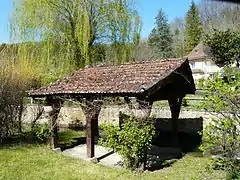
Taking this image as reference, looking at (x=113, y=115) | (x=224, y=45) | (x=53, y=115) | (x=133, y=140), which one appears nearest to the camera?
(x=133, y=140)

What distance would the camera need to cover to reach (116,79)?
1030 centimetres

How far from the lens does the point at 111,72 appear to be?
11188 millimetres

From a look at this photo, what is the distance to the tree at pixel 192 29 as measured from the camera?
1891 inches

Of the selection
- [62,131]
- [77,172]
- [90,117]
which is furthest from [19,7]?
[77,172]

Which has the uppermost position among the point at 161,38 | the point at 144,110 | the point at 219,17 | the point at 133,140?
the point at 161,38

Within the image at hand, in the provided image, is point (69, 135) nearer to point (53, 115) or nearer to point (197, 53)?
point (53, 115)

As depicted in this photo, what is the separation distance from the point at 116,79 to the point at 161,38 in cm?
3953

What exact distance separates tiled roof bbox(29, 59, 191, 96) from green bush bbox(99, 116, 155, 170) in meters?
1.05

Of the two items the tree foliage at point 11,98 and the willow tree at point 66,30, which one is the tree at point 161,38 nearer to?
the willow tree at point 66,30

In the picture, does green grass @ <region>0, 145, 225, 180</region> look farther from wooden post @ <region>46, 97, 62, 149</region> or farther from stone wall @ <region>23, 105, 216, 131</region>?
stone wall @ <region>23, 105, 216, 131</region>

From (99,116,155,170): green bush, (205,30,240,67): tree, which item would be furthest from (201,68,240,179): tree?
(205,30,240,67): tree

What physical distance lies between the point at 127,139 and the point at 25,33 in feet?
37.9

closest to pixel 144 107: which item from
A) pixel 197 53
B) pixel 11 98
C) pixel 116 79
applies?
pixel 116 79

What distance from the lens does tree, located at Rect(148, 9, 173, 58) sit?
157 ft
